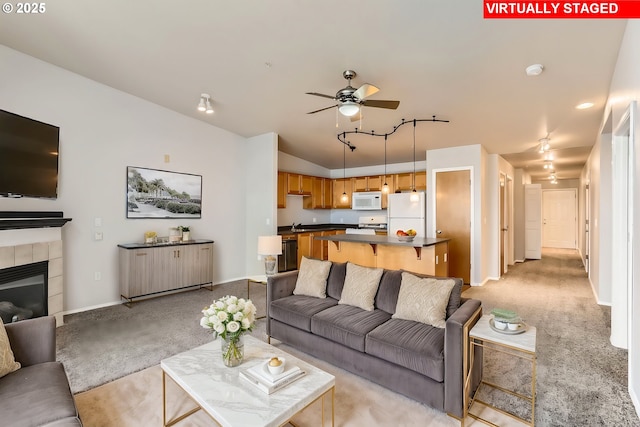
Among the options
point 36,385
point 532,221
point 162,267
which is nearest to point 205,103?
point 162,267

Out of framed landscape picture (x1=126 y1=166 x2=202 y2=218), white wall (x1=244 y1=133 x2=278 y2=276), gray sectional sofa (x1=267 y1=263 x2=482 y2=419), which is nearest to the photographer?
gray sectional sofa (x1=267 y1=263 x2=482 y2=419)

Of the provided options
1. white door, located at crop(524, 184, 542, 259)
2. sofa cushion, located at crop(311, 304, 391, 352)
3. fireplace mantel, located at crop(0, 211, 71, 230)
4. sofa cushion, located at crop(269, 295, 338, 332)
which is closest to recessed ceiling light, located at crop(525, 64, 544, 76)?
sofa cushion, located at crop(311, 304, 391, 352)

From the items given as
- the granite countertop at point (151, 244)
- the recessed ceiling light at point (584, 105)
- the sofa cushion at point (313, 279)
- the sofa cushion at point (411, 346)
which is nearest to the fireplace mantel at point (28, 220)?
the granite countertop at point (151, 244)

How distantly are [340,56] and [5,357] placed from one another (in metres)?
3.41

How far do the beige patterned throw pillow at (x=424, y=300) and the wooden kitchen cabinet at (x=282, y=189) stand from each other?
4360 millimetres

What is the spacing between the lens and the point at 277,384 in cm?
166

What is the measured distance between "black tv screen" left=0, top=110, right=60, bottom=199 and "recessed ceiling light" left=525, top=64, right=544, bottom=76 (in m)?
5.30

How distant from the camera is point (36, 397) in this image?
1525 millimetres

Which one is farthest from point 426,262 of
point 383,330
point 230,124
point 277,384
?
point 230,124

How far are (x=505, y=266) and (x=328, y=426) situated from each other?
22.4 ft

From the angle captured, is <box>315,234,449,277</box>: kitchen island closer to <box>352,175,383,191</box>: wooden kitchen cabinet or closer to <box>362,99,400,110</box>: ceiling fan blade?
<box>362,99,400,110</box>: ceiling fan blade

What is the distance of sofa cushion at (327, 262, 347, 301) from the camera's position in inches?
125

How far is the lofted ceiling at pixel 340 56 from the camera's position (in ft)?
8.29

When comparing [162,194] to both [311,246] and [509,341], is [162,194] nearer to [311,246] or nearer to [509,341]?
[311,246]
